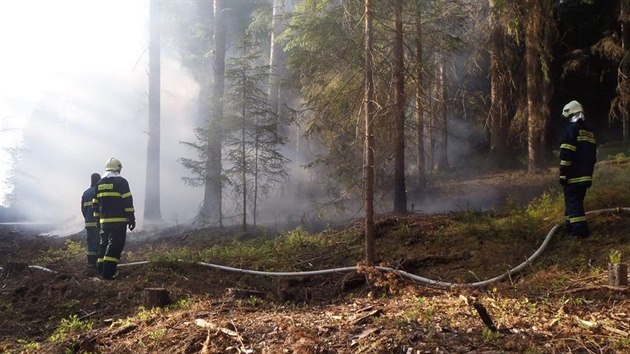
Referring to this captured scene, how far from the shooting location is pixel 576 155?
828cm

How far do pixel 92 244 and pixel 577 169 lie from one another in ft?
30.3

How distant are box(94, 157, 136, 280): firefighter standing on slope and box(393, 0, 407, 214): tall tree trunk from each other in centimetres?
538

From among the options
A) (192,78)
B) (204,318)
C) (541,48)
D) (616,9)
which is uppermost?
(192,78)

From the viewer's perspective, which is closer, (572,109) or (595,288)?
(595,288)

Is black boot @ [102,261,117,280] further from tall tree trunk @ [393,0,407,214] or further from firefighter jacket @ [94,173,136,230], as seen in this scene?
→ tall tree trunk @ [393,0,407,214]

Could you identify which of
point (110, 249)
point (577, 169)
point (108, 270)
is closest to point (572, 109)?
point (577, 169)

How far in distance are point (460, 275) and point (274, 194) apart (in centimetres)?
1258

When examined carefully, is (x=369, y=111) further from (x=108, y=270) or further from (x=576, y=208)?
(x=108, y=270)

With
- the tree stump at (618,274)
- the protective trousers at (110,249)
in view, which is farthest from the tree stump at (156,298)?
the tree stump at (618,274)

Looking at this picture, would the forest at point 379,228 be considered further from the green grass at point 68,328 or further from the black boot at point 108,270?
the black boot at point 108,270

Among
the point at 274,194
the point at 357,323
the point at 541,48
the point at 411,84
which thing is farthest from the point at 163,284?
the point at 541,48

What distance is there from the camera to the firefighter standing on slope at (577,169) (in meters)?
8.15

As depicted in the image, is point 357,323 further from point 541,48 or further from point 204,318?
point 541,48

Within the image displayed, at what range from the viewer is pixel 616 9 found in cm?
1858
